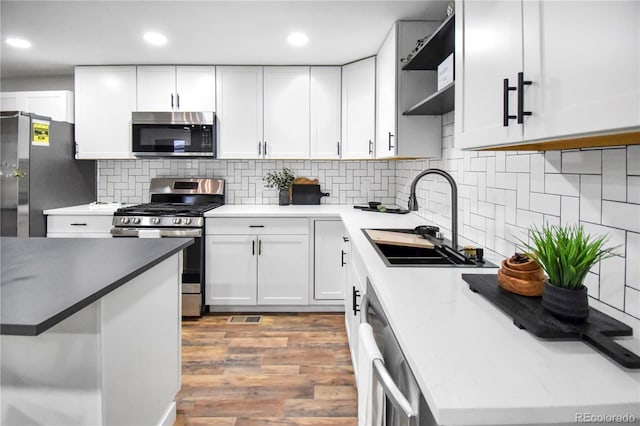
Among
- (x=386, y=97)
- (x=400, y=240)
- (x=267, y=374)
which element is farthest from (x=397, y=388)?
(x=386, y=97)

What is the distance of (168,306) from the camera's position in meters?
1.78

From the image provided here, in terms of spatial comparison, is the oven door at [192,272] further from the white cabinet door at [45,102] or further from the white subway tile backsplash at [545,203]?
the white subway tile backsplash at [545,203]

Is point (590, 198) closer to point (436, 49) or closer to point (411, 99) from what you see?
point (436, 49)

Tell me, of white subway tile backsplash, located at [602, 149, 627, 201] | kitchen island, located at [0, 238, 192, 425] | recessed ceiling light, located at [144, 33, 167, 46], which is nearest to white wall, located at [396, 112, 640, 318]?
white subway tile backsplash, located at [602, 149, 627, 201]

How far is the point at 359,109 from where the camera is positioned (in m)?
3.39

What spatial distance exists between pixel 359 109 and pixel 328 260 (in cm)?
139

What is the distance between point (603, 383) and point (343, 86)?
3.27 metres

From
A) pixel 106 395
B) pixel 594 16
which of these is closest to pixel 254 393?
pixel 106 395

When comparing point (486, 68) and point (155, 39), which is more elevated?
point (155, 39)

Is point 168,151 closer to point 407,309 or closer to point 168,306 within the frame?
point 168,306

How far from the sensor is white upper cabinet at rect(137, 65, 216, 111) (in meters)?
3.56

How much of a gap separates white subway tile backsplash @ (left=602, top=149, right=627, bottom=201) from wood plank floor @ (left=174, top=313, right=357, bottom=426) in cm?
154

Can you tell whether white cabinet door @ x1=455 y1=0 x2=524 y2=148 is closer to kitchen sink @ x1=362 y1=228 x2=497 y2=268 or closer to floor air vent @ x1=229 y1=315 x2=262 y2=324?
kitchen sink @ x1=362 y1=228 x2=497 y2=268

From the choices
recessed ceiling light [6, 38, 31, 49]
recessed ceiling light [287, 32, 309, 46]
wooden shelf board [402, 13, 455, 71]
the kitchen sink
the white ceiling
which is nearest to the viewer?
the kitchen sink
